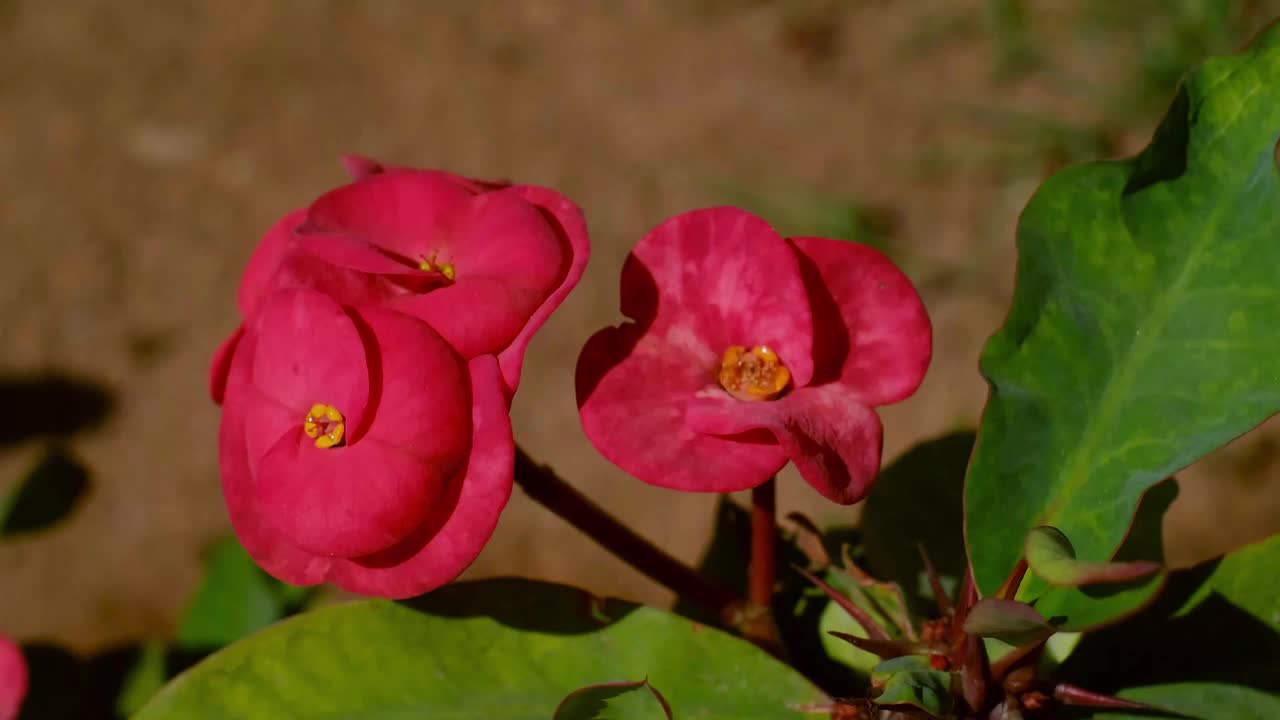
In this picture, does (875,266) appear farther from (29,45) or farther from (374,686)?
(29,45)

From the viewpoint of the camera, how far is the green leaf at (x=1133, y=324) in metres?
0.71

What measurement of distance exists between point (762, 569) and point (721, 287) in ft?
0.68

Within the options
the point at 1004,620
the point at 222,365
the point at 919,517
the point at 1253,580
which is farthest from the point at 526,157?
the point at 1004,620

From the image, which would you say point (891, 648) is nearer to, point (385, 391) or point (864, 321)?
point (864, 321)

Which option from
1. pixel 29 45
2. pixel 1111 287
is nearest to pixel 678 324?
pixel 1111 287

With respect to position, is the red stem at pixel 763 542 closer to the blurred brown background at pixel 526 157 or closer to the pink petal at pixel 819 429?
the pink petal at pixel 819 429

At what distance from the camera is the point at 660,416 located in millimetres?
688

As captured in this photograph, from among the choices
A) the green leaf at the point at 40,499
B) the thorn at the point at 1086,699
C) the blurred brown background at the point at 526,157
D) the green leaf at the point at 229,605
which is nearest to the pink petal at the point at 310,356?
the thorn at the point at 1086,699

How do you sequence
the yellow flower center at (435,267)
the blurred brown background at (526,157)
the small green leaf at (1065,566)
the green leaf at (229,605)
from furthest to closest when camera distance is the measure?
the blurred brown background at (526,157)
the green leaf at (229,605)
the yellow flower center at (435,267)
the small green leaf at (1065,566)

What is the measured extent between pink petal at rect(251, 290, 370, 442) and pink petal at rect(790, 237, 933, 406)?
262mm

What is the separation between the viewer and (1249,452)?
251cm

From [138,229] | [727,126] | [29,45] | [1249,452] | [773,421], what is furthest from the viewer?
[29,45]

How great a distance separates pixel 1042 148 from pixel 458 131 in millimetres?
1460

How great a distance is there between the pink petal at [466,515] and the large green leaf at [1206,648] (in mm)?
437
